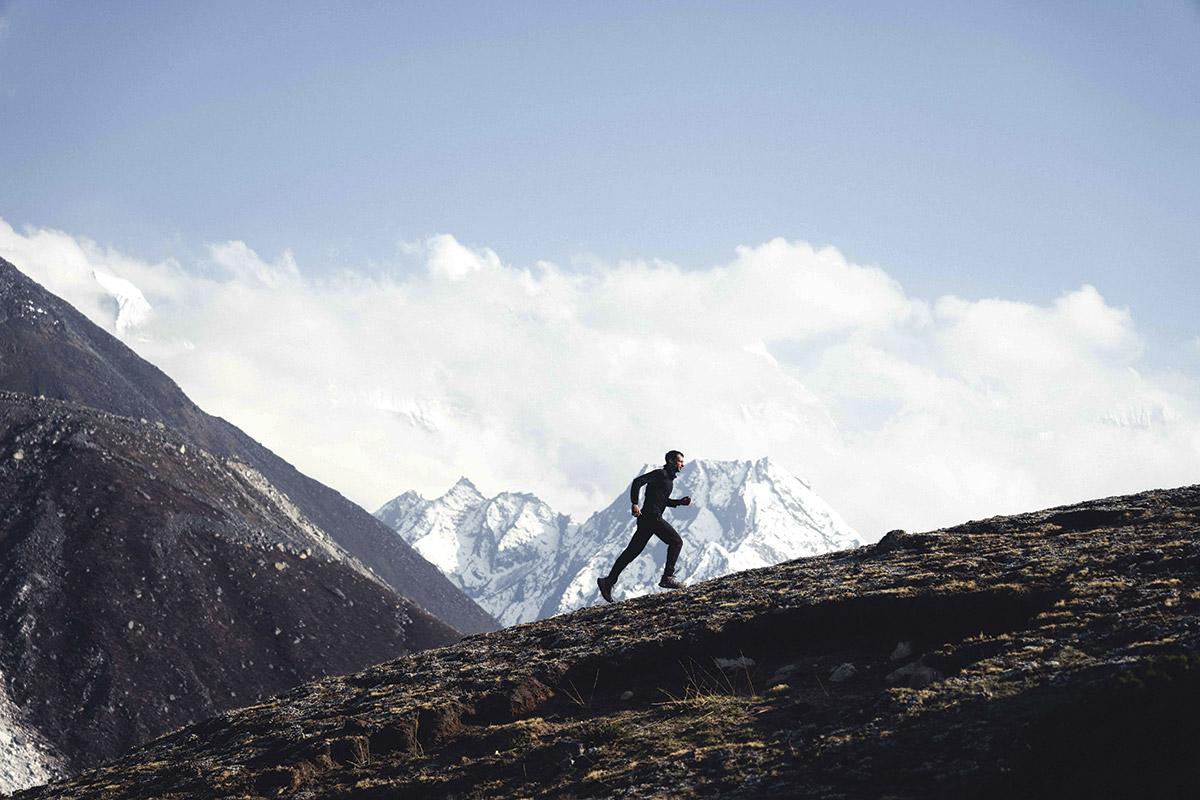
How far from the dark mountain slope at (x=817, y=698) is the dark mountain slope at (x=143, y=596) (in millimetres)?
73223

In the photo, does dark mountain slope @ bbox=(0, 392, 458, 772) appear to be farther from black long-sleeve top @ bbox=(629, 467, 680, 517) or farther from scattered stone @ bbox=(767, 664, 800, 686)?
scattered stone @ bbox=(767, 664, 800, 686)

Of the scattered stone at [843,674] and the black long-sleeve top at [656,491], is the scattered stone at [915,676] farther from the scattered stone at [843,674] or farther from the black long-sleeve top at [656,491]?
the black long-sleeve top at [656,491]

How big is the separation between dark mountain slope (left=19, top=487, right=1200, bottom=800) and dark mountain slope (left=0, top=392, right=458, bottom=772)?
240ft

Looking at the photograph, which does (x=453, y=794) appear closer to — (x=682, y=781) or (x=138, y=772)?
(x=682, y=781)

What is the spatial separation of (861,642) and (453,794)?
6007 millimetres

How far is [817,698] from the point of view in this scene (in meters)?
10.2

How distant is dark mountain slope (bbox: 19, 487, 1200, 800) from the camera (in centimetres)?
735

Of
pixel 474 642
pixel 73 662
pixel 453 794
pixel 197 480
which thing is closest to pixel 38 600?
pixel 73 662

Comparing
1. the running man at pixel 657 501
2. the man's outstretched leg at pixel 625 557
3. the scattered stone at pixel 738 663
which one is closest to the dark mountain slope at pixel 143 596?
the man's outstretched leg at pixel 625 557

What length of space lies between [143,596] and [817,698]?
10244 centimetres

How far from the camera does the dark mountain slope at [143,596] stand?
264 feet

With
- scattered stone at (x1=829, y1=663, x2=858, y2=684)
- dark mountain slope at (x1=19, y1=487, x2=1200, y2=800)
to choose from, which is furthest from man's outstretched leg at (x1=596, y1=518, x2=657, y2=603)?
scattered stone at (x1=829, y1=663, x2=858, y2=684)

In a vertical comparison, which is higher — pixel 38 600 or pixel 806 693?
A: pixel 806 693

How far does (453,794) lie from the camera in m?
9.66
